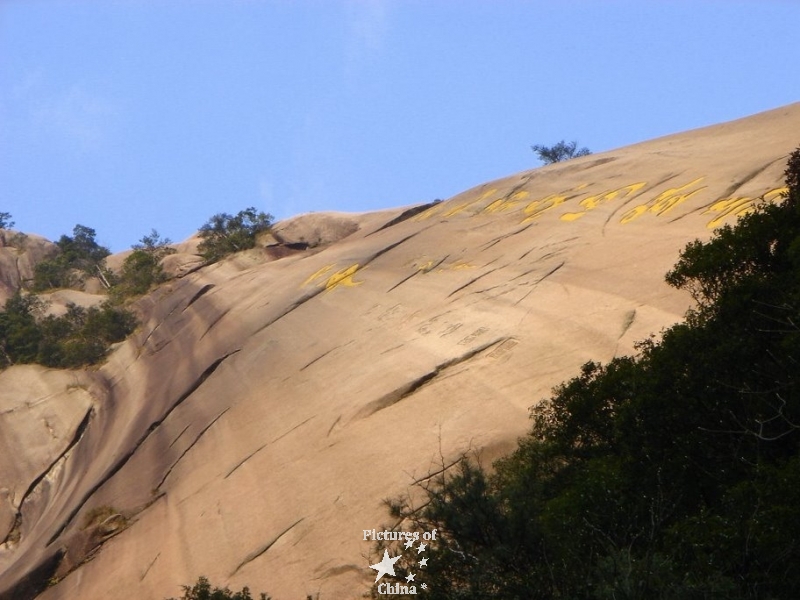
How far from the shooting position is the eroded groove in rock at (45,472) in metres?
23.8

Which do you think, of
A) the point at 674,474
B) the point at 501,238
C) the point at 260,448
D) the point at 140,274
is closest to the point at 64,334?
the point at 140,274

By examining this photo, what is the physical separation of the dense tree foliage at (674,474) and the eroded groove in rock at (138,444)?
11.3 m

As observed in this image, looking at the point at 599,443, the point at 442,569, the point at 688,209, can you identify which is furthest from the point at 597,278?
the point at 442,569

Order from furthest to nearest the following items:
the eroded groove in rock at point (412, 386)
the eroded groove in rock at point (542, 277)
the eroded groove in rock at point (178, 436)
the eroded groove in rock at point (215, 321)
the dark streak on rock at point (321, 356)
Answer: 1. the eroded groove in rock at point (215, 321)
2. the eroded groove in rock at point (178, 436)
3. the dark streak on rock at point (321, 356)
4. the eroded groove in rock at point (542, 277)
5. the eroded groove in rock at point (412, 386)

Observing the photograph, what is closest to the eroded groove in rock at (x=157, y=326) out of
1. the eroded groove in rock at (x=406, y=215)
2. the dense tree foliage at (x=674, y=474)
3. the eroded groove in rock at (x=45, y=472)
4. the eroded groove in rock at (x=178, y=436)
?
the eroded groove in rock at (x=45, y=472)

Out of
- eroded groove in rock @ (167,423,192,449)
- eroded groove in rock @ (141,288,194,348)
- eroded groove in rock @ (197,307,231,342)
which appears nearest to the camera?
eroded groove in rock @ (167,423,192,449)

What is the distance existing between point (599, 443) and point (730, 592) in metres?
4.04

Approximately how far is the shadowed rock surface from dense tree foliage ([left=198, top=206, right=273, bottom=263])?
7.65 m

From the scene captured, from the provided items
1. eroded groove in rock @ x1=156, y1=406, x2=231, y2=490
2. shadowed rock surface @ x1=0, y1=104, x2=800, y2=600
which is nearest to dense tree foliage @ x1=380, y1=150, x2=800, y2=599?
shadowed rock surface @ x1=0, y1=104, x2=800, y2=600

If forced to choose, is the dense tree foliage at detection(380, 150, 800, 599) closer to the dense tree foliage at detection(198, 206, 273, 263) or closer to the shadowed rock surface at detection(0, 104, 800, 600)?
the shadowed rock surface at detection(0, 104, 800, 600)

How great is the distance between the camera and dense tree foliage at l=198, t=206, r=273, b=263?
3569 cm

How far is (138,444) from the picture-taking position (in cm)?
2148

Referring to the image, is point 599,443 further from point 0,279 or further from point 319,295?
point 0,279

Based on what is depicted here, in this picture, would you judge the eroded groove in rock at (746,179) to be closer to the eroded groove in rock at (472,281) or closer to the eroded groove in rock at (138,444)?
the eroded groove in rock at (472,281)
